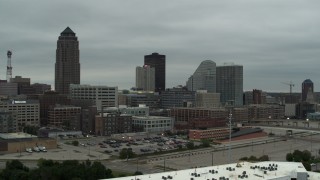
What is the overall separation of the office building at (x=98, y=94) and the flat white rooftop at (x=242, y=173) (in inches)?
2953

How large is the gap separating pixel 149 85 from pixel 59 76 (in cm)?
5220

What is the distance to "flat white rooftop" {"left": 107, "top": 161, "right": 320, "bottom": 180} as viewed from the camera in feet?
70.0

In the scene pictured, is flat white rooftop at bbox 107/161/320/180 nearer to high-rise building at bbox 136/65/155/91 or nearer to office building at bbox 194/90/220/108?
office building at bbox 194/90/220/108

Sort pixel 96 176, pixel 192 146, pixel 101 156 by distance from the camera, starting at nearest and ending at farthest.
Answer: pixel 96 176, pixel 101 156, pixel 192 146

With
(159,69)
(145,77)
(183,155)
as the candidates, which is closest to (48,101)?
(183,155)

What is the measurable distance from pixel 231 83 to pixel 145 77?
140 feet

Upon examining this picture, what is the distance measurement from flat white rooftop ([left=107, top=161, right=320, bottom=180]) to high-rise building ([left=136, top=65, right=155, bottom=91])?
15686cm

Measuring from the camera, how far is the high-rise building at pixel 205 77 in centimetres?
16250

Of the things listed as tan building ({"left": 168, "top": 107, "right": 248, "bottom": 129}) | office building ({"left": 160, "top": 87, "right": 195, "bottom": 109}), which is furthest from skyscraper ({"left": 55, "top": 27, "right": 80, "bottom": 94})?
tan building ({"left": 168, "top": 107, "right": 248, "bottom": 129})

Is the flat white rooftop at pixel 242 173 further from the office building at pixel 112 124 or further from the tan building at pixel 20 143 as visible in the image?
the office building at pixel 112 124

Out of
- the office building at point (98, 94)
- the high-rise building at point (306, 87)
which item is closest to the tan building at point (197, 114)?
the office building at point (98, 94)

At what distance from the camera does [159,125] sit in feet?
246

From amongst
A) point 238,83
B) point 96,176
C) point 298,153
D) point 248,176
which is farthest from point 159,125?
point 238,83

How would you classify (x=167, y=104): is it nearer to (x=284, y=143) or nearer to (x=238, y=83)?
(x=238, y=83)
